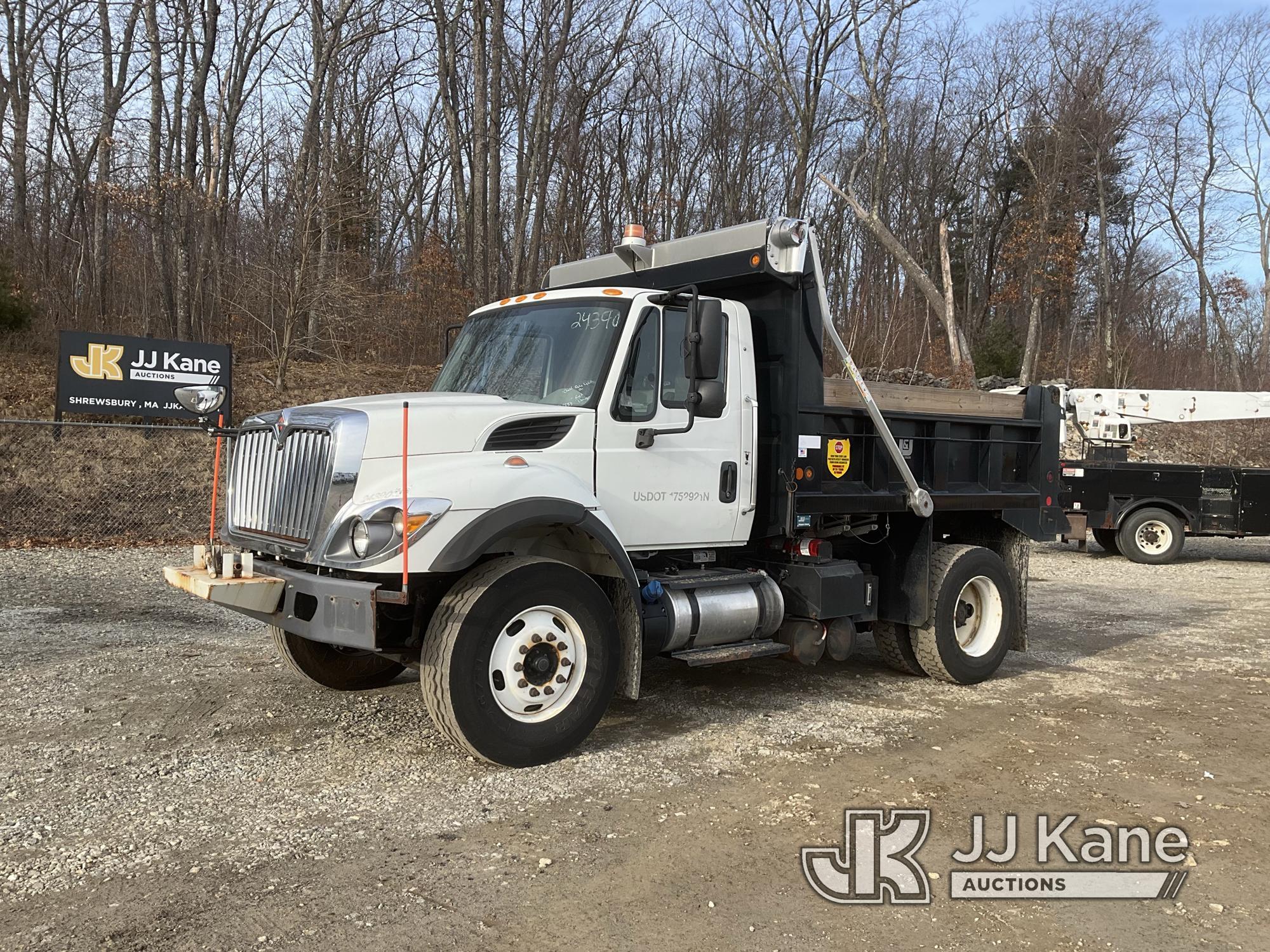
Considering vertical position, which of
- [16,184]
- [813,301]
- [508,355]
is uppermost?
[16,184]

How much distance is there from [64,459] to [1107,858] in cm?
1453

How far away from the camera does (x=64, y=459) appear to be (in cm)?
1441

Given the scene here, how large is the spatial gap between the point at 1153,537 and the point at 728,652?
490 inches

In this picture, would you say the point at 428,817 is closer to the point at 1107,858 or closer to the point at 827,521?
the point at 1107,858

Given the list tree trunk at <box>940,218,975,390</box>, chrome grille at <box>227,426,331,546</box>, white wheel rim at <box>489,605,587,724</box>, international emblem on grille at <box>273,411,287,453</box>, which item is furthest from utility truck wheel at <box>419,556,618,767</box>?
tree trunk at <box>940,218,975,390</box>

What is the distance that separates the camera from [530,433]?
5.33 meters

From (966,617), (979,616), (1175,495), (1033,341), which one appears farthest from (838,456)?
(1033,341)

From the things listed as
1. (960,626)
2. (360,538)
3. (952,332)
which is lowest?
(960,626)

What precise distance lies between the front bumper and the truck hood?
670 millimetres

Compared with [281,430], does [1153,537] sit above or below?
below

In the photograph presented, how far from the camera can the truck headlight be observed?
4777mm

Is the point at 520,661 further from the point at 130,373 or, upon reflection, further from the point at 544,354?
the point at 130,373

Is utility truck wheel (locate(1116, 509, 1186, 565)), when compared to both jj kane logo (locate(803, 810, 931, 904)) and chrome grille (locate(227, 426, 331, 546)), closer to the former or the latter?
jj kane logo (locate(803, 810, 931, 904))

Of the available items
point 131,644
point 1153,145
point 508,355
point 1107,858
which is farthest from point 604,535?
point 1153,145
